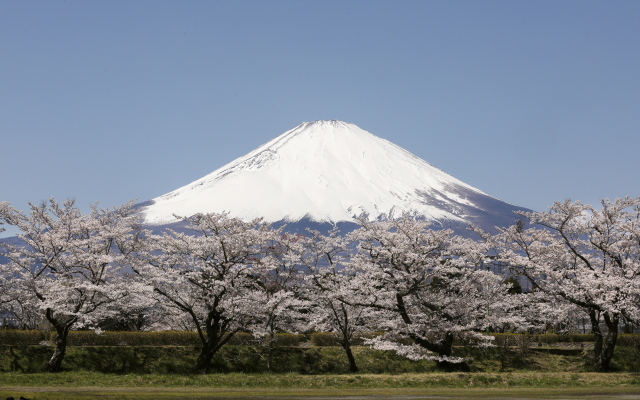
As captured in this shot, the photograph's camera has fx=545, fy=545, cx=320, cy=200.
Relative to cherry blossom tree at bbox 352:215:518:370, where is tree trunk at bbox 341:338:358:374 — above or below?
below

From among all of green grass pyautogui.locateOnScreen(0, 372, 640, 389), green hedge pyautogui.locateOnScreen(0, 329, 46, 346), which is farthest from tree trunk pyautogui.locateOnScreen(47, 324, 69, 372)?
green hedge pyautogui.locateOnScreen(0, 329, 46, 346)

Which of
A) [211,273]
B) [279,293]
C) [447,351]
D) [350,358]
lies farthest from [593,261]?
[211,273]

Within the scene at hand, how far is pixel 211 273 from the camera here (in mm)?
26609

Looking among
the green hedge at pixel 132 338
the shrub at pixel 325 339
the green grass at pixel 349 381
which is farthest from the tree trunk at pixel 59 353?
the shrub at pixel 325 339

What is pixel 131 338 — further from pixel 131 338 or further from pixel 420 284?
pixel 420 284

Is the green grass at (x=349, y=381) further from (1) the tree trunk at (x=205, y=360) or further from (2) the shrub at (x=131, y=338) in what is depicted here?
(2) the shrub at (x=131, y=338)

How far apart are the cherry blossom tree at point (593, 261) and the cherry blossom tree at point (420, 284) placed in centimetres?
275

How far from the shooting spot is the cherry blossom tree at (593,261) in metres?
25.9

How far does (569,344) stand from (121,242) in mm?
32354

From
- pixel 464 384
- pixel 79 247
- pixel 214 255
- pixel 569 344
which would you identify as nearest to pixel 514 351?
pixel 569 344

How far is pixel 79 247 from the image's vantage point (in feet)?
93.7

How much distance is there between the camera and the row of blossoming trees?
26.3m

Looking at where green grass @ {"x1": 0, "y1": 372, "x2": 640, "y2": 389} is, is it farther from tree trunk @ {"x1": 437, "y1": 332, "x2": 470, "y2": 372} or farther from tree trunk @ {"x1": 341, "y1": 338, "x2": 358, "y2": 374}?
tree trunk @ {"x1": 341, "y1": 338, "x2": 358, "y2": 374}

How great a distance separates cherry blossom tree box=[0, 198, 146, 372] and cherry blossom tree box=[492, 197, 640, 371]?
20.5 metres
